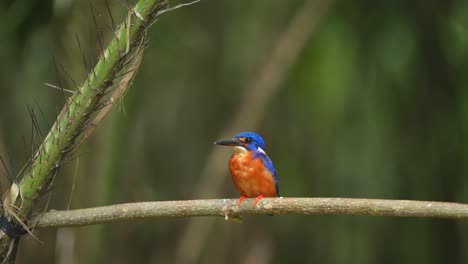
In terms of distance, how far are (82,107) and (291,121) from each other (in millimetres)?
2953

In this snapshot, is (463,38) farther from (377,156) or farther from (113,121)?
(113,121)

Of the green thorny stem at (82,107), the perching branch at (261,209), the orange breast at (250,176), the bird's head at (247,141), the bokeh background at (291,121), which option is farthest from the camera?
the bokeh background at (291,121)

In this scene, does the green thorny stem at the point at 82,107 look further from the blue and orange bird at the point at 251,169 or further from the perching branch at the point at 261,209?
the blue and orange bird at the point at 251,169

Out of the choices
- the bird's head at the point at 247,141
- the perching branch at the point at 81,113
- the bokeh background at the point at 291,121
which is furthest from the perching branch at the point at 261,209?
the bokeh background at the point at 291,121

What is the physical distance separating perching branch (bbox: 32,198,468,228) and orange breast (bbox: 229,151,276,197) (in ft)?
2.16

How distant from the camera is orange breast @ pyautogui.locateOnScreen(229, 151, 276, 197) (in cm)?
325

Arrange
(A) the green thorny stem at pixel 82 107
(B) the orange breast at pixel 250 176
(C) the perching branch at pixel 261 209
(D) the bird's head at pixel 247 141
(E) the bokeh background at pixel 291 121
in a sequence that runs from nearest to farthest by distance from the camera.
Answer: (C) the perching branch at pixel 261 209
(A) the green thorny stem at pixel 82 107
(B) the orange breast at pixel 250 176
(D) the bird's head at pixel 247 141
(E) the bokeh background at pixel 291 121

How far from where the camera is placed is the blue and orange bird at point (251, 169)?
325 centimetres

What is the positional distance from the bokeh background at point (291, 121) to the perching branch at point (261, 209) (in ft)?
5.08

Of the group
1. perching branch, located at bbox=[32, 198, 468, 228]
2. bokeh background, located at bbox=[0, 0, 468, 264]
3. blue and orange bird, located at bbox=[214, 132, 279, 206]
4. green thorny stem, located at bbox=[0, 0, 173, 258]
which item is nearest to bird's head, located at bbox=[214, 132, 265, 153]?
blue and orange bird, located at bbox=[214, 132, 279, 206]

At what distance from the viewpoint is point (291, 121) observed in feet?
17.0

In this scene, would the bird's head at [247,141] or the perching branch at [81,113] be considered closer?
the perching branch at [81,113]

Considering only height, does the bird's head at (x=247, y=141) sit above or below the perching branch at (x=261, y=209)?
above

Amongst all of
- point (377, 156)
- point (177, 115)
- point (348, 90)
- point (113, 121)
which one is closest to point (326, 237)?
Result: point (377, 156)
